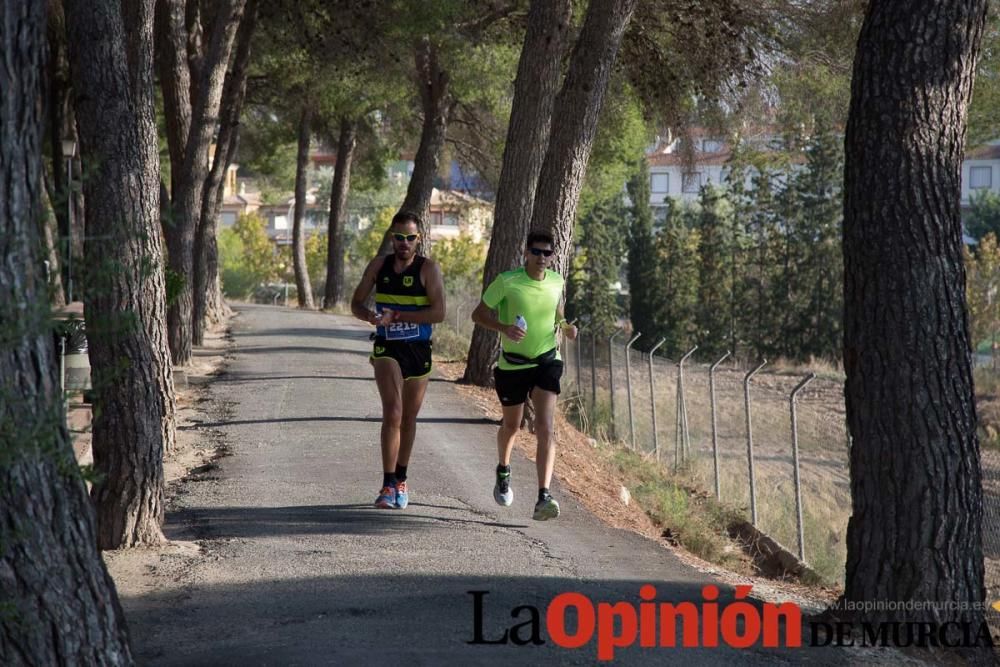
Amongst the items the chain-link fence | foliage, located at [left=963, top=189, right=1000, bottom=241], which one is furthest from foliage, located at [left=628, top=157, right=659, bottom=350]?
the chain-link fence

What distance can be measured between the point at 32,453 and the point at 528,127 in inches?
512

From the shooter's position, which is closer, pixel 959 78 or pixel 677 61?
pixel 959 78

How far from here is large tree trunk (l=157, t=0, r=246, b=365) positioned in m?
19.9

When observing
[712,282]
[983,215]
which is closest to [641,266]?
[712,282]

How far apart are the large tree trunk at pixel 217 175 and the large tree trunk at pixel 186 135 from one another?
261 centimetres

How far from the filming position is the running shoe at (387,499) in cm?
980

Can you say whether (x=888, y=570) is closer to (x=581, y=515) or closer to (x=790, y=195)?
(x=581, y=515)

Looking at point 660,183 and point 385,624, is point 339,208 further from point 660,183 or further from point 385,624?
point 660,183

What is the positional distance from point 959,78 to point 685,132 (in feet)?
41.9

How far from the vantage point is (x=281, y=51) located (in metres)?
24.7

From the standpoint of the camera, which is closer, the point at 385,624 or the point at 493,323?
the point at 385,624

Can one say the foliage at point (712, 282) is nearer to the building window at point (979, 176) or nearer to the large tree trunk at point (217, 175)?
the building window at point (979, 176)

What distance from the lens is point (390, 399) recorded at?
30.9 feet

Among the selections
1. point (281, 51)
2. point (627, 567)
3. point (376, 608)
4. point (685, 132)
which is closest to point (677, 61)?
point (685, 132)
